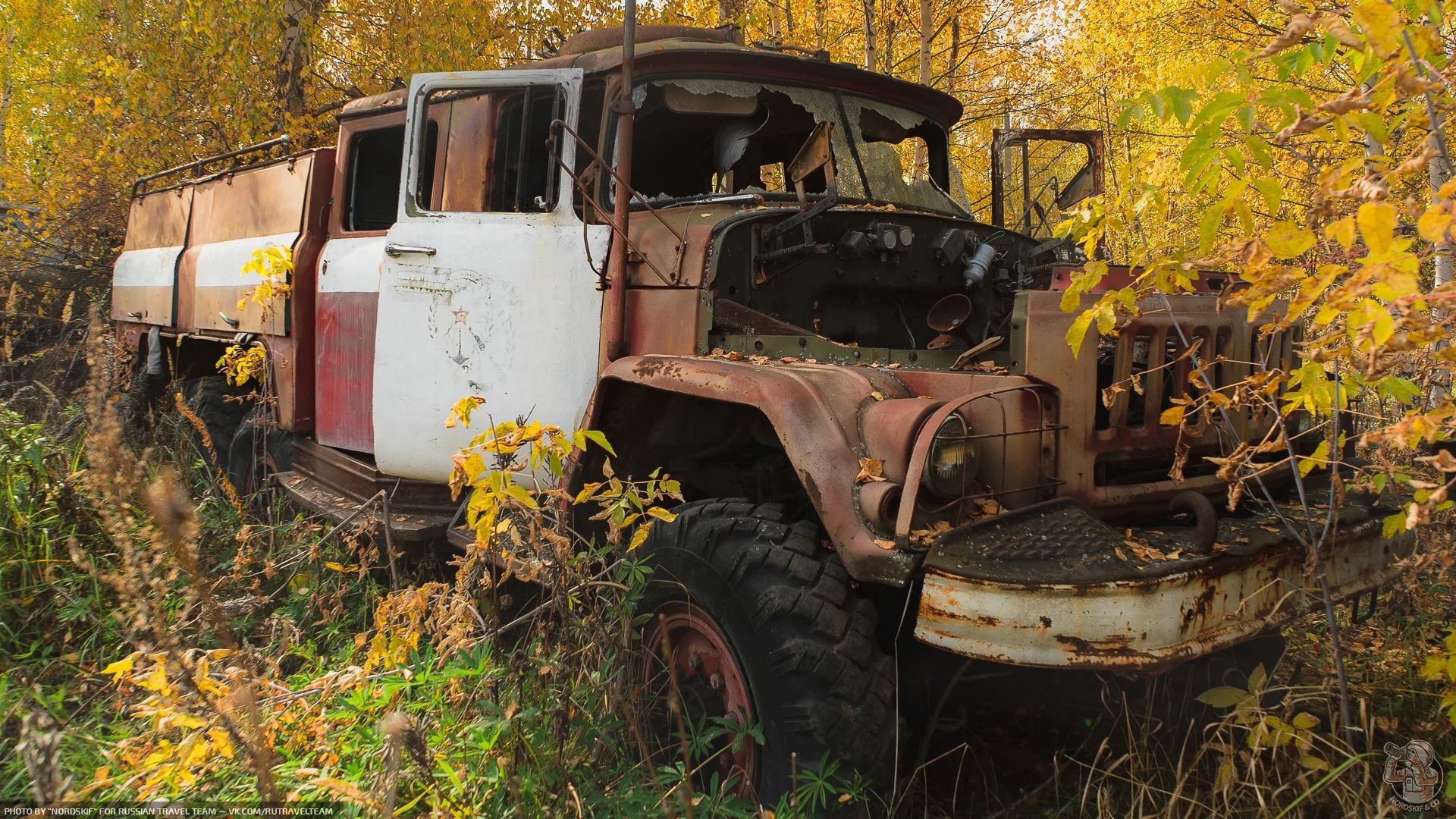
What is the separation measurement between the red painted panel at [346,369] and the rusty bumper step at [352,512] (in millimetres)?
249

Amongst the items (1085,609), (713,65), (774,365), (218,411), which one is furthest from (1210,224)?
(218,411)

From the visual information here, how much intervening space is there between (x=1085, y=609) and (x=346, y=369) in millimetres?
3488

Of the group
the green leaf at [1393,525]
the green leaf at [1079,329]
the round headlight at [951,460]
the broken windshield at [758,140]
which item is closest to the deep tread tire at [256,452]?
the broken windshield at [758,140]

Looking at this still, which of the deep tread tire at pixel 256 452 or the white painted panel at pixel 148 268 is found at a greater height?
the white painted panel at pixel 148 268

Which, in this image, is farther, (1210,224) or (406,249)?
(406,249)

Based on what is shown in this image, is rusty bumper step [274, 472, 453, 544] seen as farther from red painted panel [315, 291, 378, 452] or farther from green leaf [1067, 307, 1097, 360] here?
green leaf [1067, 307, 1097, 360]

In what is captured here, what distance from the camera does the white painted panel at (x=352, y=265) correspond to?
160 inches

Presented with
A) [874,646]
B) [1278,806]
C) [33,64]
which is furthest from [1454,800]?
[33,64]

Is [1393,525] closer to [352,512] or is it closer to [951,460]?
[951,460]

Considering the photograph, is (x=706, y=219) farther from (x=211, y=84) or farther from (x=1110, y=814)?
(x=211, y=84)

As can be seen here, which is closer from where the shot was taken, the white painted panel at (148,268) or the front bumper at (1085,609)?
the front bumper at (1085,609)

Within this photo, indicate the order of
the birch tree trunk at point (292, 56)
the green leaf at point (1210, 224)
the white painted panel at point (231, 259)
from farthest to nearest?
the birch tree trunk at point (292, 56), the white painted panel at point (231, 259), the green leaf at point (1210, 224)

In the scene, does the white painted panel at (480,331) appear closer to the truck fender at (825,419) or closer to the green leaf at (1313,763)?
the truck fender at (825,419)
